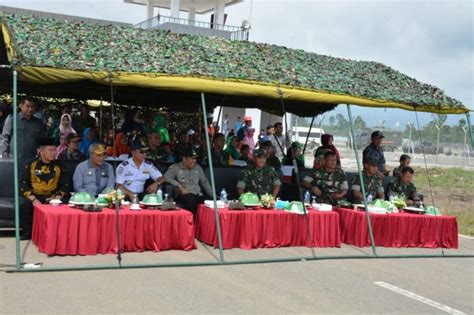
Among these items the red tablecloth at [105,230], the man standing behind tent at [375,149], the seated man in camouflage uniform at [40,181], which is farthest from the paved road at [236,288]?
the man standing behind tent at [375,149]

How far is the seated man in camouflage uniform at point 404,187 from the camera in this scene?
35.9 feet

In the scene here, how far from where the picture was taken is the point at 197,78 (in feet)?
27.4

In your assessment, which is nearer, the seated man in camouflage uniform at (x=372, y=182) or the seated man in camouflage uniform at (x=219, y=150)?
the seated man in camouflage uniform at (x=372, y=182)

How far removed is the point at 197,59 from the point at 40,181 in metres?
3.11

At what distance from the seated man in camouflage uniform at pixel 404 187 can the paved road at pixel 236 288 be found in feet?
8.82

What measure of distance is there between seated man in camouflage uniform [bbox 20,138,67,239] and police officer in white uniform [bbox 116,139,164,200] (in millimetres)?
975

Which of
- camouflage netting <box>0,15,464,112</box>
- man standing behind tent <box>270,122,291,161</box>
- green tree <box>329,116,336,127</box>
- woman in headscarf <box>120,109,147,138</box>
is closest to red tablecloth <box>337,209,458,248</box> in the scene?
camouflage netting <box>0,15,464,112</box>

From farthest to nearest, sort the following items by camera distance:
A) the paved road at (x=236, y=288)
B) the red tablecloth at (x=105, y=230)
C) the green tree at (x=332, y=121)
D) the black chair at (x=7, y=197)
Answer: the green tree at (x=332, y=121)
the black chair at (x=7, y=197)
the red tablecloth at (x=105, y=230)
the paved road at (x=236, y=288)

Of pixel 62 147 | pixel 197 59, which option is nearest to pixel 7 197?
pixel 62 147

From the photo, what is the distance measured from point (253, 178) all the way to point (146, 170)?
1801 mm

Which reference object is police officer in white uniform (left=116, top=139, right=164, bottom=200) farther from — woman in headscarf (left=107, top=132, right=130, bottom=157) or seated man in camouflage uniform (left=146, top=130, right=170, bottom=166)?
woman in headscarf (left=107, top=132, right=130, bottom=157)

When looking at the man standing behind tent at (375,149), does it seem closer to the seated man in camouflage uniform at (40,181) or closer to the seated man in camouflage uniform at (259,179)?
the seated man in camouflage uniform at (259,179)

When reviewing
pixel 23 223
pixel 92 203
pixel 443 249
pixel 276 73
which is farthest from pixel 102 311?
pixel 443 249

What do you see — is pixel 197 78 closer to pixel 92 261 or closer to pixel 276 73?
pixel 276 73
